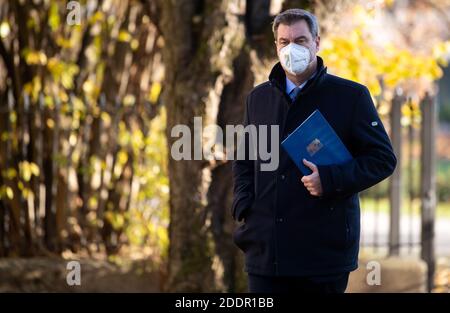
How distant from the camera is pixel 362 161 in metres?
3.71

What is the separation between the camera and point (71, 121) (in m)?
7.56

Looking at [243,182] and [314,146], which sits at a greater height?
[314,146]

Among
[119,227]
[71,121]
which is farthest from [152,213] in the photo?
[71,121]

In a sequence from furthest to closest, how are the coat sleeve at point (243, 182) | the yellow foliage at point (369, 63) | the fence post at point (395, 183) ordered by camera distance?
the fence post at point (395, 183) → the yellow foliage at point (369, 63) → the coat sleeve at point (243, 182)

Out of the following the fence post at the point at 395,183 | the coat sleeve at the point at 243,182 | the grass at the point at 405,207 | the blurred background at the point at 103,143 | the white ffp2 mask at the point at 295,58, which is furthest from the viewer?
the grass at the point at 405,207

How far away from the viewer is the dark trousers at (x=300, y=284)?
373 centimetres

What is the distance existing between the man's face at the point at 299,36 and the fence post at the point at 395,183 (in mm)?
4007

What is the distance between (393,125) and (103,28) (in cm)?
250

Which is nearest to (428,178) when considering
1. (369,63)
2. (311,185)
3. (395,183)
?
(395,183)

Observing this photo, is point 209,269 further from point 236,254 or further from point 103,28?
point 103,28

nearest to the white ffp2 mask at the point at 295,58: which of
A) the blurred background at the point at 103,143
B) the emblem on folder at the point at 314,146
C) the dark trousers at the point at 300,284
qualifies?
the emblem on folder at the point at 314,146

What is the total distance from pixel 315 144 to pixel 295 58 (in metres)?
0.35

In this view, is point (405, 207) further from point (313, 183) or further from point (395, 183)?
point (313, 183)

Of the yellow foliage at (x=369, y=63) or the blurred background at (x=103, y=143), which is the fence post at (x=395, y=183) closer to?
the blurred background at (x=103, y=143)
